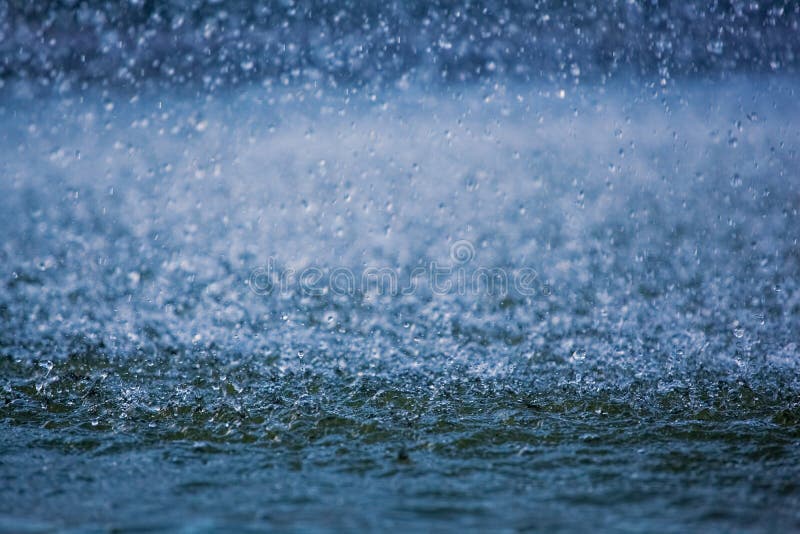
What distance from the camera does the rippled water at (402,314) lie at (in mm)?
2742

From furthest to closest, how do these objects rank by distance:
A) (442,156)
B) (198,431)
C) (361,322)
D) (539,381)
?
(442,156) → (361,322) → (539,381) → (198,431)

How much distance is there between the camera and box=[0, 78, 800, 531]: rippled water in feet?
9.00

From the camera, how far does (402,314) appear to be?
5.64 meters

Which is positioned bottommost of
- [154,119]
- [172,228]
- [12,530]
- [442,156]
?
[12,530]

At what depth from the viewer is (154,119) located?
37.8ft

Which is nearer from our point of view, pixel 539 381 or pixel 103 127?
pixel 539 381

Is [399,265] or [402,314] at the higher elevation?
[399,265]

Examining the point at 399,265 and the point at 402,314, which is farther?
the point at 399,265

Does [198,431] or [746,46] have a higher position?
[746,46]

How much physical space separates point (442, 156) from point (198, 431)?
24.1 ft

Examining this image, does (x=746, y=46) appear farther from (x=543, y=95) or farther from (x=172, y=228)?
(x=172, y=228)

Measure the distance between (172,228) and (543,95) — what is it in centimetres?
471

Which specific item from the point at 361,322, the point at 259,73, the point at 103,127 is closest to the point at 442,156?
the point at 259,73

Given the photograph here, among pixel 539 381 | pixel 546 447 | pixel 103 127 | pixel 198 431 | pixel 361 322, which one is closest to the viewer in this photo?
pixel 546 447
